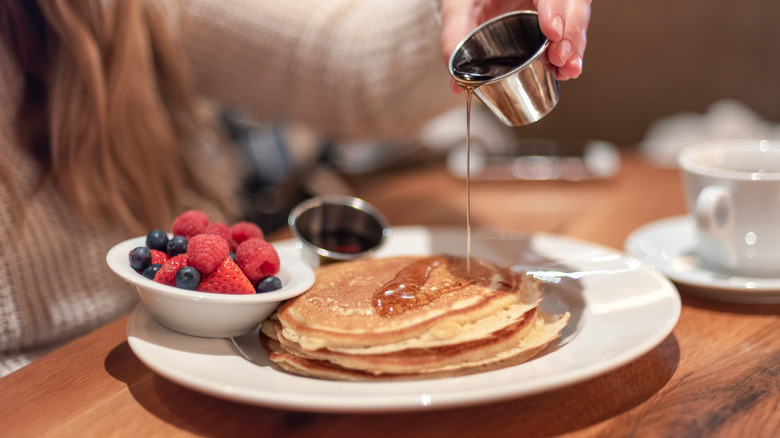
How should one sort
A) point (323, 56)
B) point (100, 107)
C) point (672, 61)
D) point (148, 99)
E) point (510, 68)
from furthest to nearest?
point (672, 61) → point (323, 56) → point (148, 99) → point (100, 107) → point (510, 68)

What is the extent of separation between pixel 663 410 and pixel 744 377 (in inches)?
6.3

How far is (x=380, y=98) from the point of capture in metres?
1.71

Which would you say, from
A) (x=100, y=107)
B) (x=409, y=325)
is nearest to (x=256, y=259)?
(x=409, y=325)

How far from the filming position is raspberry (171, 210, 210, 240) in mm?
920

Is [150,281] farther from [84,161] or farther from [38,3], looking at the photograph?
[38,3]

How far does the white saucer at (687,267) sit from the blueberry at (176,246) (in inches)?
31.7

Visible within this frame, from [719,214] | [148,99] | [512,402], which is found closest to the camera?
[512,402]

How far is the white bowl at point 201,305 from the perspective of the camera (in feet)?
2.57

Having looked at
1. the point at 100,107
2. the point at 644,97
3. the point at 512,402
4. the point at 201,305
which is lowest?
the point at 512,402

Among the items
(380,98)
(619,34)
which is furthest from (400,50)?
(619,34)

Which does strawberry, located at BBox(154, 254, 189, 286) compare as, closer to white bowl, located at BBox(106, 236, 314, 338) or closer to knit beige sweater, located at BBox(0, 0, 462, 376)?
white bowl, located at BBox(106, 236, 314, 338)

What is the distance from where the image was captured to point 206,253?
2.67 feet

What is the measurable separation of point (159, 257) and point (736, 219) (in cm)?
94

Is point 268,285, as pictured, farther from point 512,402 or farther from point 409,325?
point 512,402
